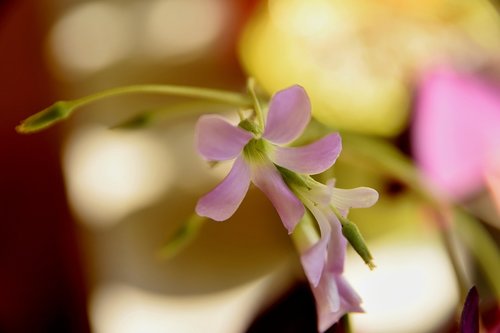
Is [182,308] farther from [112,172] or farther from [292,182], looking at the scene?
[292,182]

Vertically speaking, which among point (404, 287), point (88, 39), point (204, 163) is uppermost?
point (88, 39)

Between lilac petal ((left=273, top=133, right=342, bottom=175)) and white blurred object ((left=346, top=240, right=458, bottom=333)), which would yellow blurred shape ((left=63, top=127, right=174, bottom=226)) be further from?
lilac petal ((left=273, top=133, right=342, bottom=175))

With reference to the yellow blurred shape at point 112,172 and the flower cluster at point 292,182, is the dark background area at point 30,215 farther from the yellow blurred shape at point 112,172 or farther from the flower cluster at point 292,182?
the flower cluster at point 292,182

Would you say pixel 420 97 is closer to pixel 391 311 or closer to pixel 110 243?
pixel 391 311

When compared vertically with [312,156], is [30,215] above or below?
below

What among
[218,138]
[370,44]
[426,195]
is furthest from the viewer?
[370,44]

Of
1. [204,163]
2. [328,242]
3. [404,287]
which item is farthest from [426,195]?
[328,242]

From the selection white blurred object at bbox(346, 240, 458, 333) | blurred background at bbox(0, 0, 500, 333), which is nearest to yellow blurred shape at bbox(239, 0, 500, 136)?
blurred background at bbox(0, 0, 500, 333)
